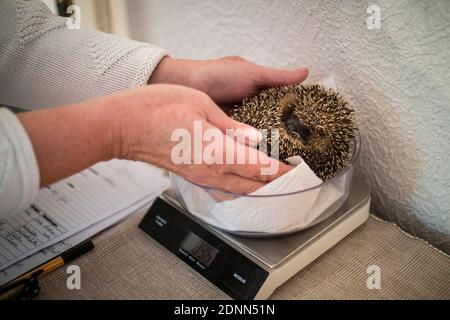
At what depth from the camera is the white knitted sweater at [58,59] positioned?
95cm

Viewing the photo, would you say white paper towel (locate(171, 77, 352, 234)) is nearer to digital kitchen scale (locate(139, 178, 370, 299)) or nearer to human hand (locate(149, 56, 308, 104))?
digital kitchen scale (locate(139, 178, 370, 299))

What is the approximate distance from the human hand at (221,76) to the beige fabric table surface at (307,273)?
1.21 ft

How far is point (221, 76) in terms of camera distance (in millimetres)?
981

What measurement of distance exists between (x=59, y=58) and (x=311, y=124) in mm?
609

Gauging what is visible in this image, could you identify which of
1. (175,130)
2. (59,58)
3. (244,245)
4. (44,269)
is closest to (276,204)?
(244,245)

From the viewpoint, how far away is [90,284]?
0.82 meters

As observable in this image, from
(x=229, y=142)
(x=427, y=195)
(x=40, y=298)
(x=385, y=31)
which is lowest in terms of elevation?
(x=40, y=298)

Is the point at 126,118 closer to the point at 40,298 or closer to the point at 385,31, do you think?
the point at 40,298

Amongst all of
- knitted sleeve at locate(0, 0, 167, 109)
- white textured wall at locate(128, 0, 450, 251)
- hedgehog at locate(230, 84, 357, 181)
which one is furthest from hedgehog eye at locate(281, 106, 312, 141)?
knitted sleeve at locate(0, 0, 167, 109)

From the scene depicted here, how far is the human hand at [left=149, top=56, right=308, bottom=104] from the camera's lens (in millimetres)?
945

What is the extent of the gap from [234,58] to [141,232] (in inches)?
17.8

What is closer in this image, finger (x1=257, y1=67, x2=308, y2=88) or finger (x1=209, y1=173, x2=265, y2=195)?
finger (x1=209, y1=173, x2=265, y2=195)
